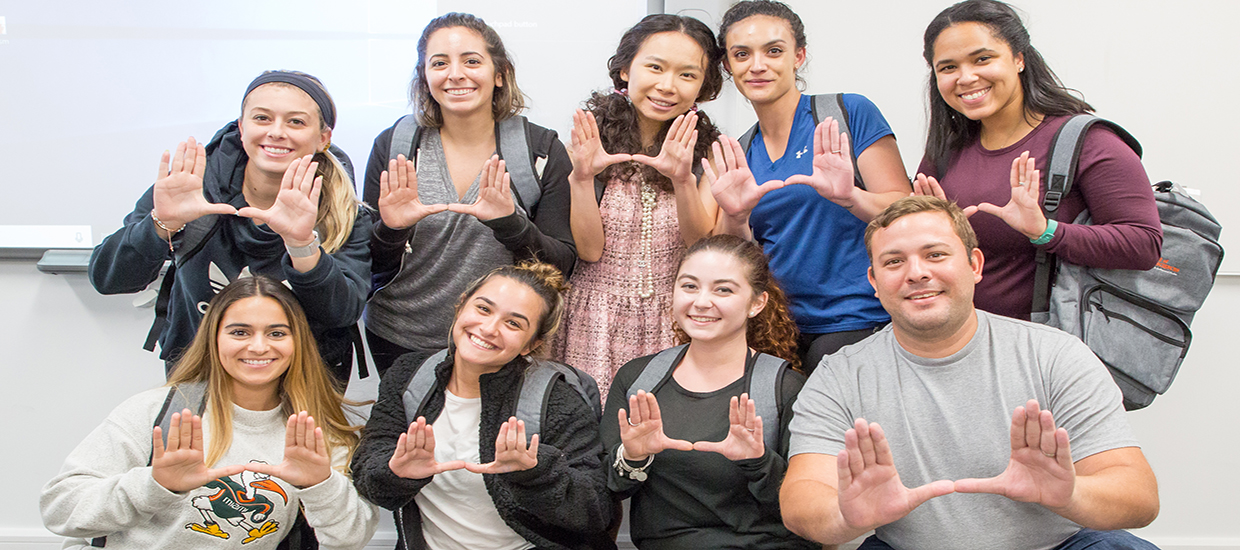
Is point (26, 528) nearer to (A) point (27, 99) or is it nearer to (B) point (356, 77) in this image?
(A) point (27, 99)

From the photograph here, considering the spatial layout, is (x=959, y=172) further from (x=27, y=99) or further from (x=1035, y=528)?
(x=27, y=99)

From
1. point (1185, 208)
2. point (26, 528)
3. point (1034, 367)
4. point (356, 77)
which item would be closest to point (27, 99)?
point (356, 77)

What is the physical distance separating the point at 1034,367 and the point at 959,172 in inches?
21.4

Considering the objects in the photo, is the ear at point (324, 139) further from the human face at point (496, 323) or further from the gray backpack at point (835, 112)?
the gray backpack at point (835, 112)

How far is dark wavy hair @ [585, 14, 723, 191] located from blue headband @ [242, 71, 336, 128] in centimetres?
69

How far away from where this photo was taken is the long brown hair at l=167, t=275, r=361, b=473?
1879mm

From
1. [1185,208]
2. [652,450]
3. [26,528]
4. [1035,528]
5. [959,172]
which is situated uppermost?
[959,172]

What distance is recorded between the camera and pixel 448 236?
6.93ft

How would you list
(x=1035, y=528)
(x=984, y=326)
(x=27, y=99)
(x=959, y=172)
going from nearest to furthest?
1. (x=1035, y=528)
2. (x=984, y=326)
3. (x=959, y=172)
4. (x=27, y=99)

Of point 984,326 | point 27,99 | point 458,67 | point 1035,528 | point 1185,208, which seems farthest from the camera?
point 27,99

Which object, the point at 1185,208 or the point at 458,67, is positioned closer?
the point at 1185,208

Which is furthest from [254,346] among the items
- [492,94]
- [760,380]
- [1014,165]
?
[1014,165]

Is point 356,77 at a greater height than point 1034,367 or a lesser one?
greater

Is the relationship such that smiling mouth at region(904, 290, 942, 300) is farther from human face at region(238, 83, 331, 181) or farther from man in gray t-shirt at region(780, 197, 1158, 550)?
human face at region(238, 83, 331, 181)
